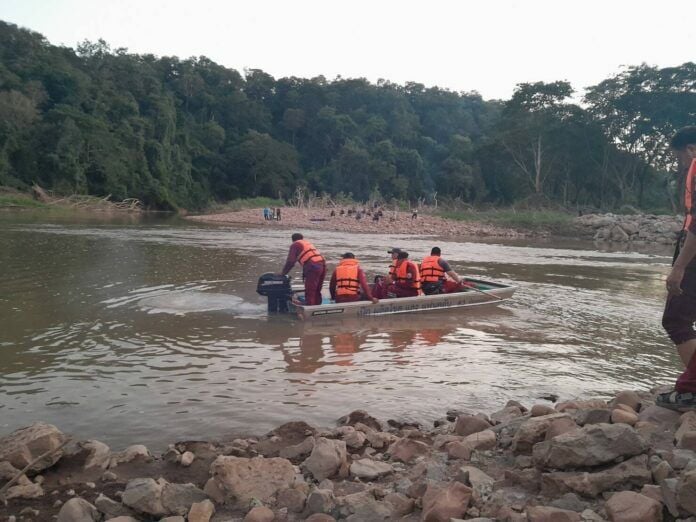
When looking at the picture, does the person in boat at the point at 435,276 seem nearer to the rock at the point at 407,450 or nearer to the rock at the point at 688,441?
the rock at the point at 407,450

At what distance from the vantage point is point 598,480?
3287 millimetres

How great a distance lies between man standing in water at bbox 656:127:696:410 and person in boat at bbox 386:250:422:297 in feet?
23.4

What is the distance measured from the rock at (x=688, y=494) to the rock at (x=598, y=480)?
435mm

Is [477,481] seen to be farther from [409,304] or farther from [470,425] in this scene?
[409,304]

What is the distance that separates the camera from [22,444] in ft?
13.9

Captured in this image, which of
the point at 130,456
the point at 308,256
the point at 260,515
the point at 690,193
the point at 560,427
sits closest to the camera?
the point at 260,515

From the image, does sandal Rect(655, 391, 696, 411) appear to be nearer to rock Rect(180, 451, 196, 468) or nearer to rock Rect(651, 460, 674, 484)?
rock Rect(651, 460, 674, 484)

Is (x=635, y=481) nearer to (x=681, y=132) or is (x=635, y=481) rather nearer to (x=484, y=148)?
(x=681, y=132)

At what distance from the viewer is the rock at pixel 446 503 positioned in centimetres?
318

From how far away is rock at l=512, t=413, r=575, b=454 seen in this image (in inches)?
161

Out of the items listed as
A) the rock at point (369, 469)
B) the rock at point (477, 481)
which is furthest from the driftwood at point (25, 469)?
the rock at point (477, 481)

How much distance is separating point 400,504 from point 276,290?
711cm

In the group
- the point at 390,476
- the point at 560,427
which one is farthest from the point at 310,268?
the point at 560,427

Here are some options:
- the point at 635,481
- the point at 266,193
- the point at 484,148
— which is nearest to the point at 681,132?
the point at 635,481
